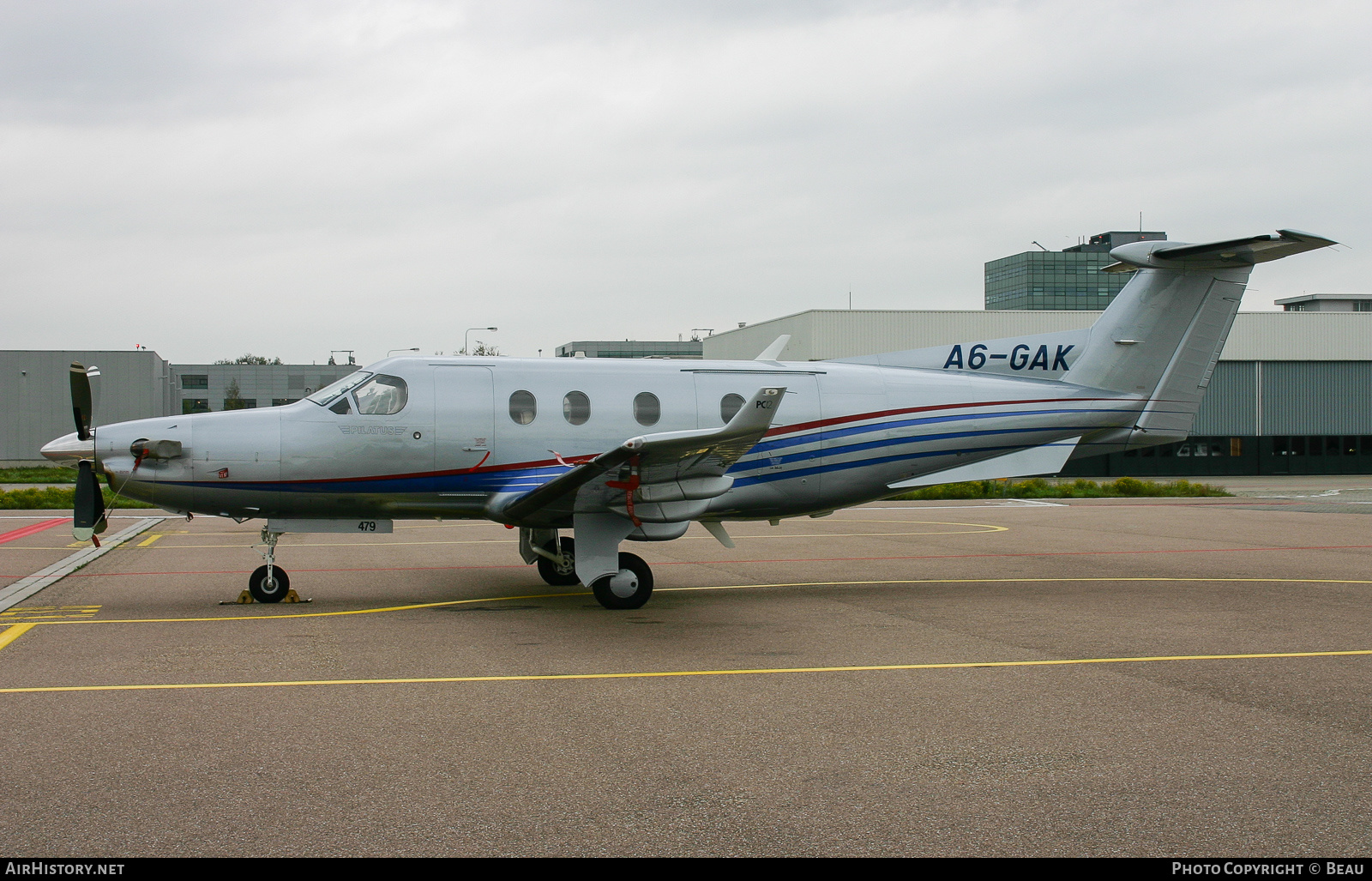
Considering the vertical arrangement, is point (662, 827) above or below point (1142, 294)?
below

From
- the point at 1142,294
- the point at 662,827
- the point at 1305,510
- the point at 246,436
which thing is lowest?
the point at 1305,510

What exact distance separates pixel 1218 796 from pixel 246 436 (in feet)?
34.3

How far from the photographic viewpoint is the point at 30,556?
56.2ft

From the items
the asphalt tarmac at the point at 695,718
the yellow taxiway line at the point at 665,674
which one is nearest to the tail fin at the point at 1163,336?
the asphalt tarmac at the point at 695,718

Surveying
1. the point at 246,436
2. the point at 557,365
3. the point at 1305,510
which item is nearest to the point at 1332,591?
the point at 557,365

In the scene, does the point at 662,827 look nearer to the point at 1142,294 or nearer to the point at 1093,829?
the point at 1093,829

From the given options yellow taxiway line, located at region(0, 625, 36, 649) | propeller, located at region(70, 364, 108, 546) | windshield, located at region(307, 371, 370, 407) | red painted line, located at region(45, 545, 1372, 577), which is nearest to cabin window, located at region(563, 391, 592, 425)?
windshield, located at region(307, 371, 370, 407)

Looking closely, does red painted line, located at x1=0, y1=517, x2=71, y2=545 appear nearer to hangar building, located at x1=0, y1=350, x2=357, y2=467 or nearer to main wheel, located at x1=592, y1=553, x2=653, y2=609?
main wheel, located at x1=592, y1=553, x2=653, y2=609

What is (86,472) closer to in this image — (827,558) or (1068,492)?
(827,558)

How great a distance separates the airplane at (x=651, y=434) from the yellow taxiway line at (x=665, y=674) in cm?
253

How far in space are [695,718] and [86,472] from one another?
8426 mm

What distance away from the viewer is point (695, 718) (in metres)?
7.00

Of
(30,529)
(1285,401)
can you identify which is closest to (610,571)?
(30,529)

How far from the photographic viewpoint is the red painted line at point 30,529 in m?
20.5
